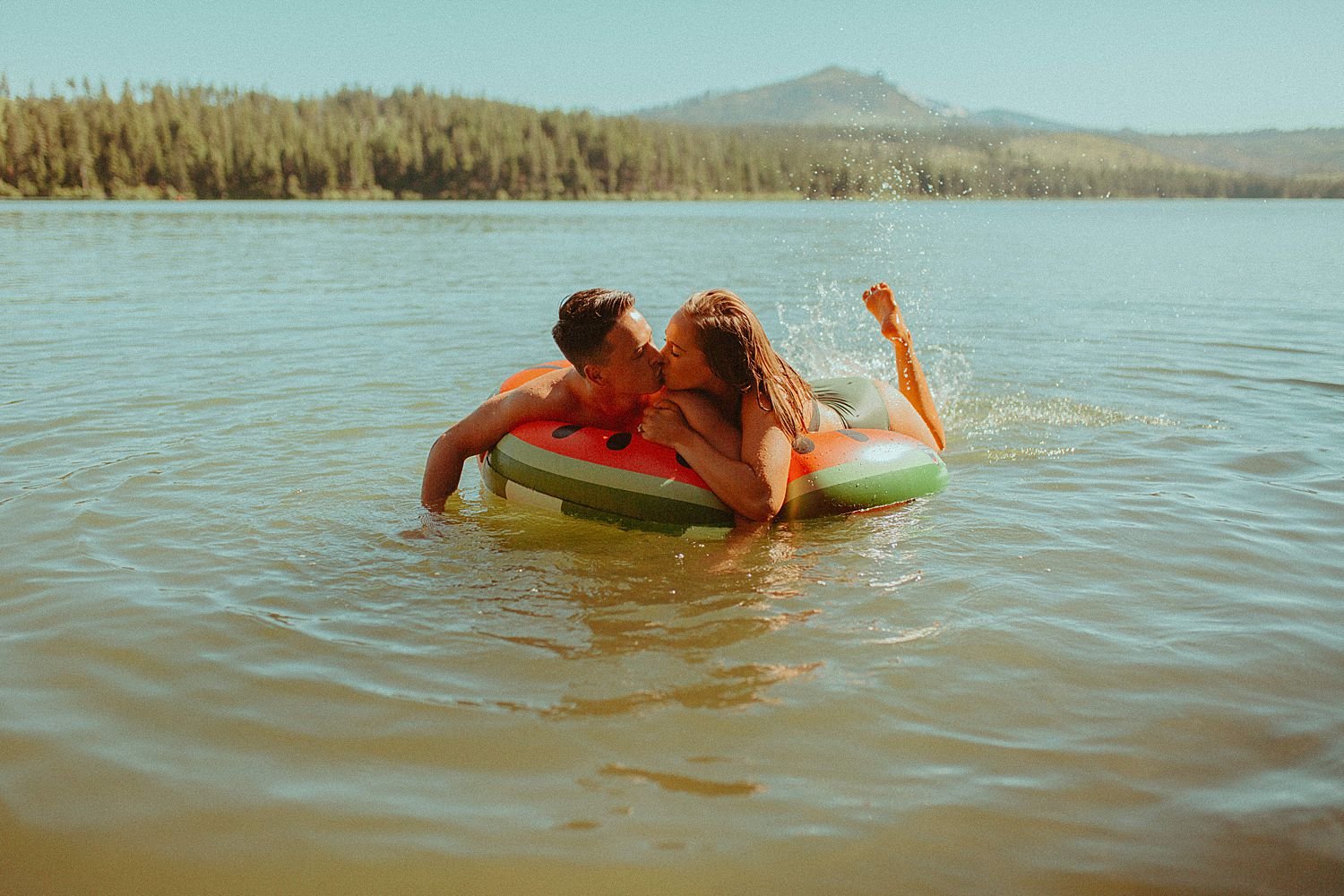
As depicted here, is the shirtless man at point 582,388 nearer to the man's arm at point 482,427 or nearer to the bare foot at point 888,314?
the man's arm at point 482,427

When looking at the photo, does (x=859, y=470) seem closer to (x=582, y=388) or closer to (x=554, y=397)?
(x=582, y=388)

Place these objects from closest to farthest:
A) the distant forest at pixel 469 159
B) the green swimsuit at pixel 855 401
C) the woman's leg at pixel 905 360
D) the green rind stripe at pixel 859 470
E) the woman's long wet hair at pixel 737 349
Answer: the woman's long wet hair at pixel 737 349 < the green rind stripe at pixel 859 470 < the green swimsuit at pixel 855 401 < the woman's leg at pixel 905 360 < the distant forest at pixel 469 159

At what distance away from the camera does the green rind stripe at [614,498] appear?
520 centimetres

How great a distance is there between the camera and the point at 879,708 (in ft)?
11.4

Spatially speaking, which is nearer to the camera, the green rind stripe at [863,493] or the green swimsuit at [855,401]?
the green rind stripe at [863,493]

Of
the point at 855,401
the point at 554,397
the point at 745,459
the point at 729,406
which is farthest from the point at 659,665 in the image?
the point at 855,401

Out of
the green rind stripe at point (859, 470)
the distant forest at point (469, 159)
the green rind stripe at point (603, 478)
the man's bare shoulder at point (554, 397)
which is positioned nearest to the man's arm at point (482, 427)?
the man's bare shoulder at point (554, 397)

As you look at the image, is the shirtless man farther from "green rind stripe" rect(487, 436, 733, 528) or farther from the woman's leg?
the woman's leg

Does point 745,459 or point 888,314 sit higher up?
point 888,314

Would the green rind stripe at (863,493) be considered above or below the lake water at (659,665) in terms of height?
above

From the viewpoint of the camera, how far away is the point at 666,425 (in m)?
5.20

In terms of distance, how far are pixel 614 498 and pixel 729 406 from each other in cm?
74

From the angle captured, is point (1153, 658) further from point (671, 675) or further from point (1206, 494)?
point (1206, 494)

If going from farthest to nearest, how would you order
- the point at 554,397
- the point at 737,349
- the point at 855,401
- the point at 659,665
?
the point at 855,401 < the point at 554,397 < the point at 737,349 < the point at 659,665
